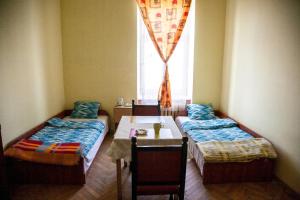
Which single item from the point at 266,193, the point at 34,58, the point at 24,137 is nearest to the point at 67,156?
the point at 24,137

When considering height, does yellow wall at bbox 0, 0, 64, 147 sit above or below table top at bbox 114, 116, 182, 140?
above

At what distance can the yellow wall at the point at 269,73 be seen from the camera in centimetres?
250

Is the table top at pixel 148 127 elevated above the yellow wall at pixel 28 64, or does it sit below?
below

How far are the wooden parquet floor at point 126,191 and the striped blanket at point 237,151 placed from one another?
1.09 ft

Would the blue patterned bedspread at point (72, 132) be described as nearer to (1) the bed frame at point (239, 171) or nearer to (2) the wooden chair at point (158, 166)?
(2) the wooden chair at point (158, 166)

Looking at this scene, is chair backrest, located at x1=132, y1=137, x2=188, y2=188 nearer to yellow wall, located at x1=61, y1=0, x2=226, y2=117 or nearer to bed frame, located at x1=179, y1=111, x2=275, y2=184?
bed frame, located at x1=179, y1=111, x2=275, y2=184

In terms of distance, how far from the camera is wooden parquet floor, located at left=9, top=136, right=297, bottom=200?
244 centimetres

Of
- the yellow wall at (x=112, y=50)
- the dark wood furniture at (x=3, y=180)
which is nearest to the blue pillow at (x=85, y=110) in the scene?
the yellow wall at (x=112, y=50)

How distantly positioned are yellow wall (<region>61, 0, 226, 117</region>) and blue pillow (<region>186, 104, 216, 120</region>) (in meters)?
0.27

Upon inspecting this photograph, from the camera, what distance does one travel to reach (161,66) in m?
4.48

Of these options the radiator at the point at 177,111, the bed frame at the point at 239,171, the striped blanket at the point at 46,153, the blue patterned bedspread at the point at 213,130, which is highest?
the radiator at the point at 177,111

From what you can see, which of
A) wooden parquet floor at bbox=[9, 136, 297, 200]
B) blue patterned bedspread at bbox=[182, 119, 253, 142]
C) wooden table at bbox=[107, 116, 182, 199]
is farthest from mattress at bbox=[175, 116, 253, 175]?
wooden table at bbox=[107, 116, 182, 199]

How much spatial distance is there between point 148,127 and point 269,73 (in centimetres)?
178

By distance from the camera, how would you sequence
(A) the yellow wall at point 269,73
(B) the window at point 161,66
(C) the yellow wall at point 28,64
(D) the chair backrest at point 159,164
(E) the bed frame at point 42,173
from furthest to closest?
(B) the window at point 161,66 < (C) the yellow wall at point 28,64 < (E) the bed frame at point 42,173 < (A) the yellow wall at point 269,73 < (D) the chair backrest at point 159,164
